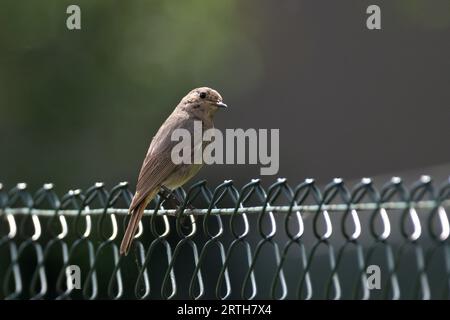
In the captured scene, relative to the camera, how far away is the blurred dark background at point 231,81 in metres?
12.4

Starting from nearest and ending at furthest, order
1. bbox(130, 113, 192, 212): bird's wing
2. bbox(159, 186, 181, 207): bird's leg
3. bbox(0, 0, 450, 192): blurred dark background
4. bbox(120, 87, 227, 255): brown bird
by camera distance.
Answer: bbox(120, 87, 227, 255): brown bird, bbox(130, 113, 192, 212): bird's wing, bbox(159, 186, 181, 207): bird's leg, bbox(0, 0, 450, 192): blurred dark background

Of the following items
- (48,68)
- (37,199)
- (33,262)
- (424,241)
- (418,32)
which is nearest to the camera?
(37,199)

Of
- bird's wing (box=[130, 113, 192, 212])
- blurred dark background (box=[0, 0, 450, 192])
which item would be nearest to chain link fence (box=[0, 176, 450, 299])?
bird's wing (box=[130, 113, 192, 212])

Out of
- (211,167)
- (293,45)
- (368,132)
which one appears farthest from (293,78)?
(211,167)

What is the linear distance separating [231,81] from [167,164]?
7.40 meters

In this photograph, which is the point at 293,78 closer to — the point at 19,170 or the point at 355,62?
the point at 355,62

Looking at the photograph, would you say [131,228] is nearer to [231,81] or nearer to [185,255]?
[185,255]

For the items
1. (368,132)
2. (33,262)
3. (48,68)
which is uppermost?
(48,68)

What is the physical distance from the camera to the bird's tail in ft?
19.2

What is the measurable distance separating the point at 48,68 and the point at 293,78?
423cm

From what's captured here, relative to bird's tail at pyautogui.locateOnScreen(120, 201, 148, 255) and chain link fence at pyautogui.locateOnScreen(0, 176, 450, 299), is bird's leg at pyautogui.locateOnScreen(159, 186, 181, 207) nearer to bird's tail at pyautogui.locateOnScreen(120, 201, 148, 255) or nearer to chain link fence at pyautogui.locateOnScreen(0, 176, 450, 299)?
chain link fence at pyautogui.locateOnScreen(0, 176, 450, 299)

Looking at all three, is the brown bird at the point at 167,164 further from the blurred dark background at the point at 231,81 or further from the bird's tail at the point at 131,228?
the blurred dark background at the point at 231,81

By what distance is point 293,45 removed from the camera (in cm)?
1565

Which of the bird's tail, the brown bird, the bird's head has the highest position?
the bird's head
